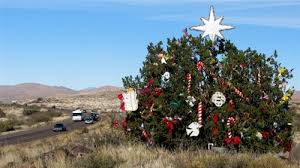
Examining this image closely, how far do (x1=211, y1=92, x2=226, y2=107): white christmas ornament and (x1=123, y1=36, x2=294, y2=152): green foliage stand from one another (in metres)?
0.14

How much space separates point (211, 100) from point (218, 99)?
306mm

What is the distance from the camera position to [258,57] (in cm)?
1534

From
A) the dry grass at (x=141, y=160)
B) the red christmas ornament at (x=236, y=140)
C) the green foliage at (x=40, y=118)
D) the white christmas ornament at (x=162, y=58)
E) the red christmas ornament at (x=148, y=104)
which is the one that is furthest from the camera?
the green foliage at (x=40, y=118)

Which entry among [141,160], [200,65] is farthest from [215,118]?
[141,160]

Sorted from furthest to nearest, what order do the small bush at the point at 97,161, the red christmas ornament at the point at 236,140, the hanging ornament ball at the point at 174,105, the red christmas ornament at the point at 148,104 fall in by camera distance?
the red christmas ornament at the point at 148,104, the hanging ornament ball at the point at 174,105, the red christmas ornament at the point at 236,140, the small bush at the point at 97,161

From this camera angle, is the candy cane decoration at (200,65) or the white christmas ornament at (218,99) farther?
the candy cane decoration at (200,65)

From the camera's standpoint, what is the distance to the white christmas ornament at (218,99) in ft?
48.8

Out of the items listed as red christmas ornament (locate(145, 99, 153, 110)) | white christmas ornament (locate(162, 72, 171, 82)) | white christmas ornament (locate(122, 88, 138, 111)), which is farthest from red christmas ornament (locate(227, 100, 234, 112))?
white christmas ornament (locate(122, 88, 138, 111))

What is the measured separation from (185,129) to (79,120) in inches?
3257

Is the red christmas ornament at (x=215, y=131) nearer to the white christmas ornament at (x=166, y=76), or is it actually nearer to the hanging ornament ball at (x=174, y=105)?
the hanging ornament ball at (x=174, y=105)

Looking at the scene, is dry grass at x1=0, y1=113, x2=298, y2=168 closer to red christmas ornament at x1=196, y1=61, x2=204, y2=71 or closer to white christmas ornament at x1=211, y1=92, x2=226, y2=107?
white christmas ornament at x1=211, y1=92, x2=226, y2=107

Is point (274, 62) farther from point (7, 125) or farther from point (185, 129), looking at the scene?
point (7, 125)

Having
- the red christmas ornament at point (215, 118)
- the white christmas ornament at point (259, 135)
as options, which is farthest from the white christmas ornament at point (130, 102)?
the white christmas ornament at point (259, 135)

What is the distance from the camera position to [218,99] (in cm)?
1491
